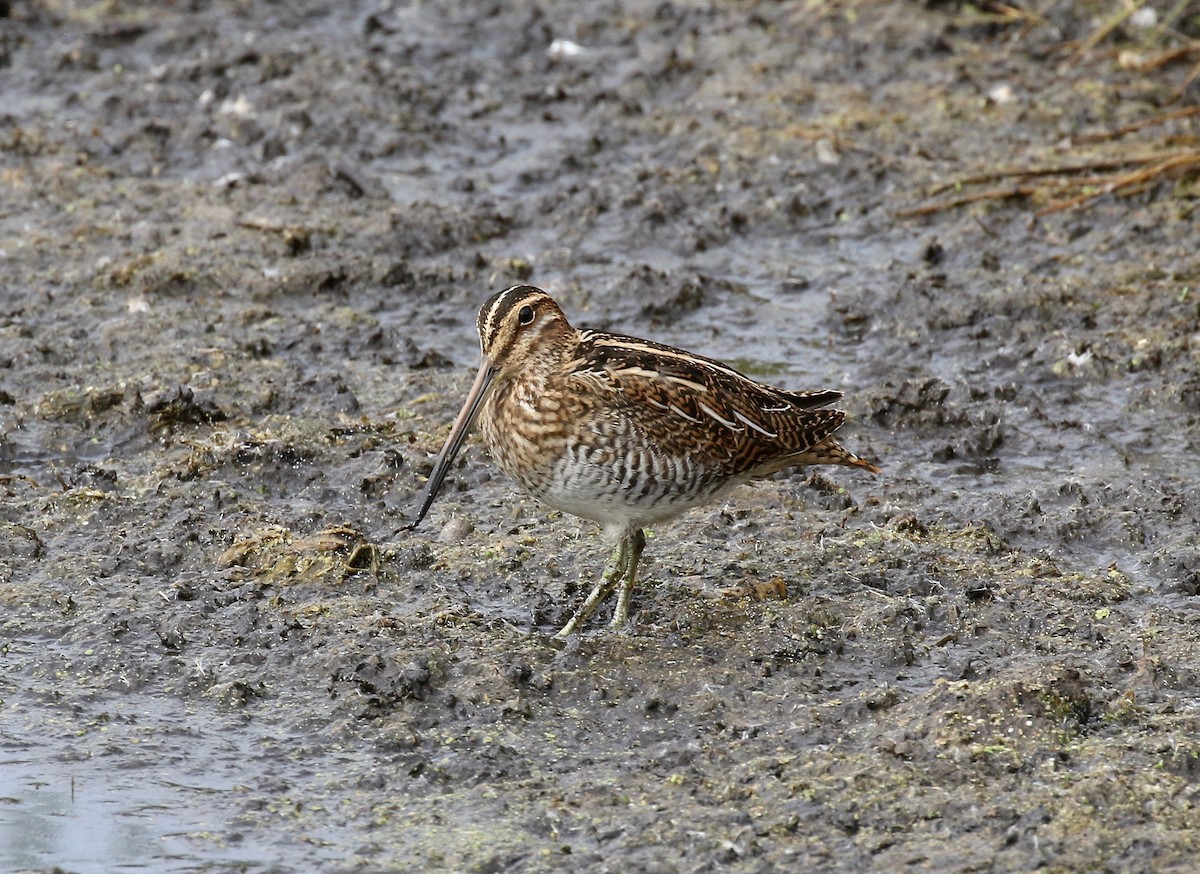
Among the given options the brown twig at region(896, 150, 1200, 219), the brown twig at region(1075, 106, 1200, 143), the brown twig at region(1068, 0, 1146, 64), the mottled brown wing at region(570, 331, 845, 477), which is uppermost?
the brown twig at region(1068, 0, 1146, 64)

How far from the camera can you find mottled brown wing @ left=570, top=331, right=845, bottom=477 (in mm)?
4914

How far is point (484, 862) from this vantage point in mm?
3963

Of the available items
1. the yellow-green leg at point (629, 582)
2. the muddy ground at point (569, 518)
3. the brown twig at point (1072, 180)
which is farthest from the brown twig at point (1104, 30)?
the yellow-green leg at point (629, 582)

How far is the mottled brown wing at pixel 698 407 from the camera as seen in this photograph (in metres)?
4.91

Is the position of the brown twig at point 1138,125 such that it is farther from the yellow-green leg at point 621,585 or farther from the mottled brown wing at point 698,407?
the yellow-green leg at point 621,585

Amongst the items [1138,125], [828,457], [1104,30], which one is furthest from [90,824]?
[1104,30]

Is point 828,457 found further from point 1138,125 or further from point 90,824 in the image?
point 1138,125

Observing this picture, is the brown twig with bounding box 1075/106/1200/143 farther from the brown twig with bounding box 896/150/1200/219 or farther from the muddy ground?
the brown twig with bounding box 896/150/1200/219

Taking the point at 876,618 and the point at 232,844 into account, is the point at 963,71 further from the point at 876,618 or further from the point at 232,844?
the point at 232,844

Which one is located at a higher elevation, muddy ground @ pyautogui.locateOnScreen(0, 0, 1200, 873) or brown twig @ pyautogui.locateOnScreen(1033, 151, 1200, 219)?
brown twig @ pyautogui.locateOnScreen(1033, 151, 1200, 219)

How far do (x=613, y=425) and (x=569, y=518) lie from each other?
1024 mm

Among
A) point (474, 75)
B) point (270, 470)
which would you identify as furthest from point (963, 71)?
point (270, 470)

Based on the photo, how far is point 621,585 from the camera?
518cm

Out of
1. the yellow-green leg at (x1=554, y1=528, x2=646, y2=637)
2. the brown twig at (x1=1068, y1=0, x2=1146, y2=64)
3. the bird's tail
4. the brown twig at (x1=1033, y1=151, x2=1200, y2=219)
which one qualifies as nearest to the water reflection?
the yellow-green leg at (x1=554, y1=528, x2=646, y2=637)
